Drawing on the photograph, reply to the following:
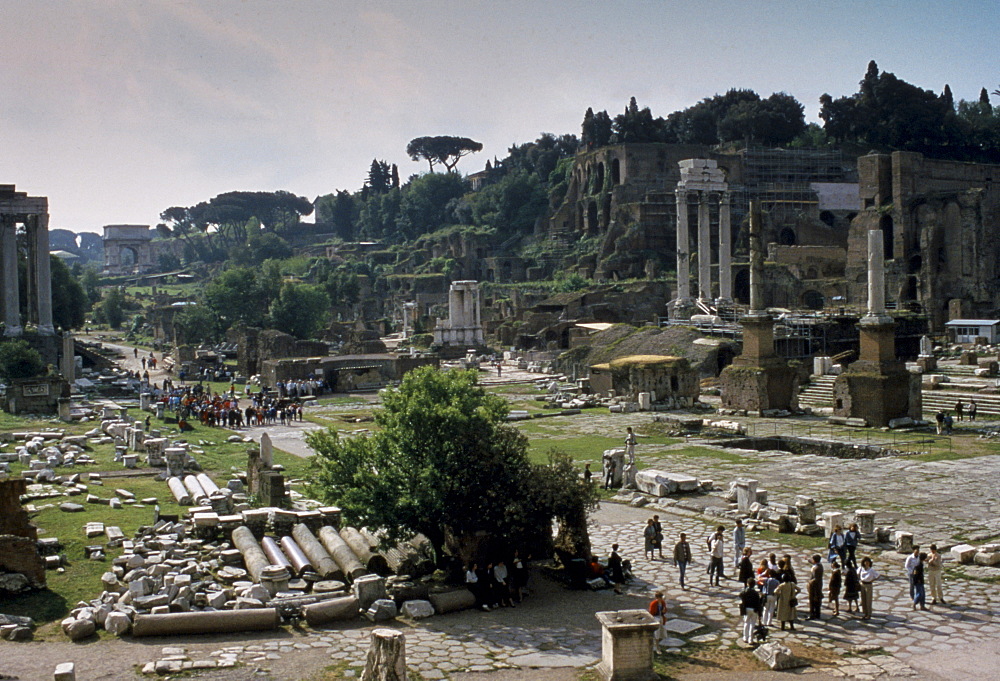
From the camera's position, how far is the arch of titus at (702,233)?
55.2 meters

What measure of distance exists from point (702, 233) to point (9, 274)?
117ft

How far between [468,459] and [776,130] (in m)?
83.0

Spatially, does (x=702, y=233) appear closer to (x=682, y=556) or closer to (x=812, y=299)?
(x=812, y=299)

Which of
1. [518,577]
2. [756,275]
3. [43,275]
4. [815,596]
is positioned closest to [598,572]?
[518,577]

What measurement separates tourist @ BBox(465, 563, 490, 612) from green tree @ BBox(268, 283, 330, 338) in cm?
5368

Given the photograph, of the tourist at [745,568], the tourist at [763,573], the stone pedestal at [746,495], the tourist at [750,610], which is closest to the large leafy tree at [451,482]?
the tourist at [745,568]

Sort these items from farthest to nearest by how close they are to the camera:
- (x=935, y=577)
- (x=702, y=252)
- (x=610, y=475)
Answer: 1. (x=702, y=252)
2. (x=610, y=475)
3. (x=935, y=577)

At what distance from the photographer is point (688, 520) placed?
1828 cm

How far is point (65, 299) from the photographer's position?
62250mm

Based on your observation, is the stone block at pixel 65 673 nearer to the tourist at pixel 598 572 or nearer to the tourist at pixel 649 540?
the tourist at pixel 598 572

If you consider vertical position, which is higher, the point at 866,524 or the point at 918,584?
the point at 866,524

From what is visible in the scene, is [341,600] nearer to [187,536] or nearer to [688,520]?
[187,536]

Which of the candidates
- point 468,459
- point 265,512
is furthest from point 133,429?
point 468,459

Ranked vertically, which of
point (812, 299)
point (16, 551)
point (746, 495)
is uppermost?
point (812, 299)
